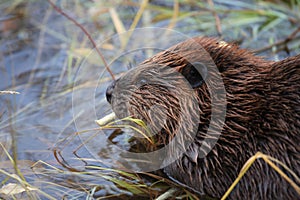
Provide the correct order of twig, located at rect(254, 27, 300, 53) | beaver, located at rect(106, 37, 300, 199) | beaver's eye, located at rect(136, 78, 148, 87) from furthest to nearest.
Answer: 1. twig, located at rect(254, 27, 300, 53)
2. beaver's eye, located at rect(136, 78, 148, 87)
3. beaver, located at rect(106, 37, 300, 199)

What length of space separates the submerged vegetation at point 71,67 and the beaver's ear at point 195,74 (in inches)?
16.6

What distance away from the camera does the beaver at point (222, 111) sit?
2100mm

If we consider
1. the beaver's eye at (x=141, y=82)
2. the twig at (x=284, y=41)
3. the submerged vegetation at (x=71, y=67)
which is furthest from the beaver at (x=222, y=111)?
the twig at (x=284, y=41)

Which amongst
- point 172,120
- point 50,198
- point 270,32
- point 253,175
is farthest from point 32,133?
point 270,32

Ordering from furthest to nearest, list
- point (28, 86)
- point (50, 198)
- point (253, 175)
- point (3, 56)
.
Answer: point (3, 56)
point (28, 86)
point (50, 198)
point (253, 175)

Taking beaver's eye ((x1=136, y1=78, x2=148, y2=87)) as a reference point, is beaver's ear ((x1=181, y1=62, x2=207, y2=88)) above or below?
above

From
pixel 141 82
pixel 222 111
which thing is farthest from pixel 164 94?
pixel 222 111

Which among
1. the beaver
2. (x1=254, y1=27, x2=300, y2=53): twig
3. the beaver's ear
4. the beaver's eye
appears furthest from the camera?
(x1=254, y1=27, x2=300, y2=53): twig

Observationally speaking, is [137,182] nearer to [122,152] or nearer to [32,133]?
[122,152]

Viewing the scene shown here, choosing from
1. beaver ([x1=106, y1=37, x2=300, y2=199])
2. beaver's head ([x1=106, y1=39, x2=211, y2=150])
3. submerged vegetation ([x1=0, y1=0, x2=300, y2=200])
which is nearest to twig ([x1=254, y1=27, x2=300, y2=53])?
submerged vegetation ([x1=0, y1=0, x2=300, y2=200])

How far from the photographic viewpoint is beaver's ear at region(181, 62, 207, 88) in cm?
221

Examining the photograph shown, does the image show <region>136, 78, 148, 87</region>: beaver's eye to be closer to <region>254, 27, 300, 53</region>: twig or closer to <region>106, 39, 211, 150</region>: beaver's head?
<region>106, 39, 211, 150</region>: beaver's head

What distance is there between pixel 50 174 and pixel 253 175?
92cm

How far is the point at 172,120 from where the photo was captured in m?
2.27
